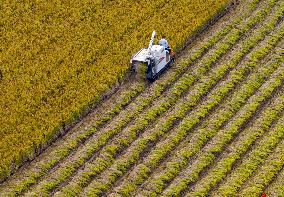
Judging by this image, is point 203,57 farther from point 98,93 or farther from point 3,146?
point 3,146

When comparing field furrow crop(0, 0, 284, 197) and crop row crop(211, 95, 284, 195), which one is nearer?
crop row crop(211, 95, 284, 195)

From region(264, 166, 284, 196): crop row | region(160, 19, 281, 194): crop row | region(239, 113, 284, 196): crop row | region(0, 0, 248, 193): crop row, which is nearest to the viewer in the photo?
region(264, 166, 284, 196): crop row

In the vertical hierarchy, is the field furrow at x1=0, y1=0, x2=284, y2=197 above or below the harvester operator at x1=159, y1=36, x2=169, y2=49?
below

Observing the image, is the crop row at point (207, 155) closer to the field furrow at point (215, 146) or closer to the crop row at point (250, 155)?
the field furrow at point (215, 146)

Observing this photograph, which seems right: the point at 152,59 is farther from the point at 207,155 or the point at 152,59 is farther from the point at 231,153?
the point at 231,153

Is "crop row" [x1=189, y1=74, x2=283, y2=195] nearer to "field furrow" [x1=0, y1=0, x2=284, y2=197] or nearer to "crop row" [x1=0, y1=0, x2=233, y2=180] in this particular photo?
"field furrow" [x1=0, y1=0, x2=284, y2=197]

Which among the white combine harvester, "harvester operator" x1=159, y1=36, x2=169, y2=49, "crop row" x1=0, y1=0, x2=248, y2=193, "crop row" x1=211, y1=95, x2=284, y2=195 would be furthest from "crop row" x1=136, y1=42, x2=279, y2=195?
"harvester operator" x1=159, y1=36, x2=169, y2=49

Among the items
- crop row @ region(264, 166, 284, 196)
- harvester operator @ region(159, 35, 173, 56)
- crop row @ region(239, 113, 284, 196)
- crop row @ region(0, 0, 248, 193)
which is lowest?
crop row @ region(264, 166, 284, 196)

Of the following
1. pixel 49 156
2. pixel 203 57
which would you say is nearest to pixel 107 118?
pixel 49 156
